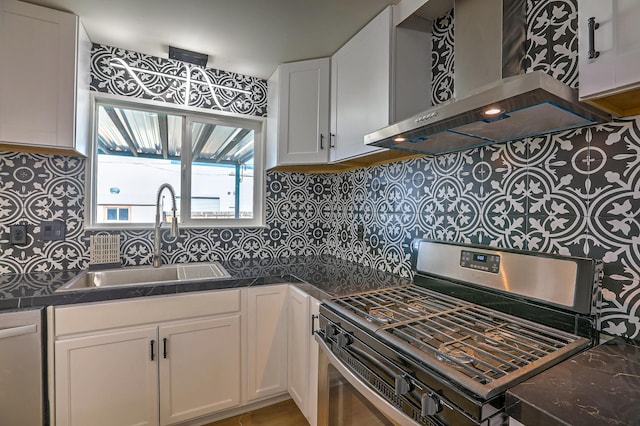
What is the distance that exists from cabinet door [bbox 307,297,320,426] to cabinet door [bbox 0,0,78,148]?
1559 mm

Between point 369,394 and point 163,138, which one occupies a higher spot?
point 163,138

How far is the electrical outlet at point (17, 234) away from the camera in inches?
69.1

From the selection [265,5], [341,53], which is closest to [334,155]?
[341,53]

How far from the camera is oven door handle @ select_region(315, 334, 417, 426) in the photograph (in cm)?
88

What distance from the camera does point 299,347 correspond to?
1.75 m

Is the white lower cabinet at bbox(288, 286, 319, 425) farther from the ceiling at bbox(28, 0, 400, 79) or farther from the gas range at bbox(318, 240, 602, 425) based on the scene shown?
the ceiling at bbox(28, 0, 400, 79)

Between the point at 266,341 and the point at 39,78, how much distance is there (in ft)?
6.10

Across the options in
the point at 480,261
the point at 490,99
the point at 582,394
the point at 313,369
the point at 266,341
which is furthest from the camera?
the point at 266,341

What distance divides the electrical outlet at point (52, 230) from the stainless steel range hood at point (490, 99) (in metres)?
1.92

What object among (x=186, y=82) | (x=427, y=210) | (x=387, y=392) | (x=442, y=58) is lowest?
(x=387, y=392)

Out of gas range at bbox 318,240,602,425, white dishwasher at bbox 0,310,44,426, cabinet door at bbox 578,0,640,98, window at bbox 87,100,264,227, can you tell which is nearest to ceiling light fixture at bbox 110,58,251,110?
window at bbox 87,100,264,227

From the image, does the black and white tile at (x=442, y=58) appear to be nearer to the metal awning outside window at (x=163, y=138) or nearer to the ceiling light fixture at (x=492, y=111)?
the ceiling light fixture at (x=492, y=111)

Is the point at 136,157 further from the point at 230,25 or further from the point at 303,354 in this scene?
the point at 303,354

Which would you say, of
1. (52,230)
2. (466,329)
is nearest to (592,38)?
(466,329)
